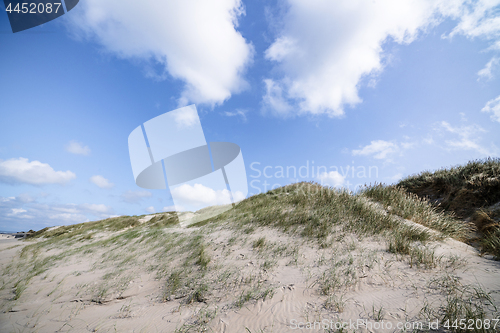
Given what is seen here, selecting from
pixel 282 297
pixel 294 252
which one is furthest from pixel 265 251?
pixel 282 297

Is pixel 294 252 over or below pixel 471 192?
below

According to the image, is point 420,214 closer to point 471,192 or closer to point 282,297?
point 471,192

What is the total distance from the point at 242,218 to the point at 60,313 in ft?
20.6

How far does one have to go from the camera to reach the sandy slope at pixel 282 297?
10.7ft

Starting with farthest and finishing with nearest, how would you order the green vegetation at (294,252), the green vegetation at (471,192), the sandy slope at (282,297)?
the green vegetation at (471,192) < the green vegetation at (294,252) < the sandy slope at (282,297)

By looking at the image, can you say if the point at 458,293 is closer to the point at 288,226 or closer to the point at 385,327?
the point at 385,327

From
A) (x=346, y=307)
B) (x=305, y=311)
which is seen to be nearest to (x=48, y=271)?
(x=305, y=311)

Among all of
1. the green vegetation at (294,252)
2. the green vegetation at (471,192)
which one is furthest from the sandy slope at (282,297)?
the green vegetation at (471,192)

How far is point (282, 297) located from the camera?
3.79m

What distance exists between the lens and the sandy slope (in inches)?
128

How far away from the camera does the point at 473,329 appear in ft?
7.92

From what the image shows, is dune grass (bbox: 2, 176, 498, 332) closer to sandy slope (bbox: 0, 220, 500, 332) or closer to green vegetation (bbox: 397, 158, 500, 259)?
sandy slope (bbox: 0, 220, 500, 332)

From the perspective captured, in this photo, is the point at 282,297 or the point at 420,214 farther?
the point at 420,214

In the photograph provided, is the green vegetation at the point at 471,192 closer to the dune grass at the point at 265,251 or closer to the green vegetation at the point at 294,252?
the green vegetation at the point at 294,252
